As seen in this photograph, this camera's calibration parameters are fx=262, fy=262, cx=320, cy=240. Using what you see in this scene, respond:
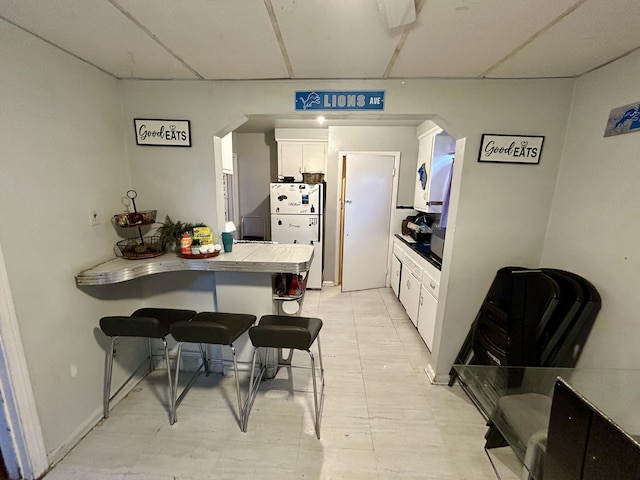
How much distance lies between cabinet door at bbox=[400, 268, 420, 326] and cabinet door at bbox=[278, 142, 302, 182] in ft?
7.06

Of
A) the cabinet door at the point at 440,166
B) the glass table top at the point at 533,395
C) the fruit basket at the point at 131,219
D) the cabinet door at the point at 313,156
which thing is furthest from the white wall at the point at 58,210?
the cabinet door at the point at 440,166

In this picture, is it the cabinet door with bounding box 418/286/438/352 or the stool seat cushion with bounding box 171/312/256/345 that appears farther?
the cabinet door with bounding box 418/286/438/352

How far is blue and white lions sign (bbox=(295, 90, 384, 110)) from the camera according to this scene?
178cm

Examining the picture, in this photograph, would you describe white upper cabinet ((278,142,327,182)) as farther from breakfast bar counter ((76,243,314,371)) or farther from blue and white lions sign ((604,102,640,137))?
blue and white lions sign ((604,102,640,137))

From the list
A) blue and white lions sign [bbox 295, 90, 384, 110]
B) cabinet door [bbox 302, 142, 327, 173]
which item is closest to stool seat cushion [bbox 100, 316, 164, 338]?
blue and white lions sign [bbox 295, 90, 384, 110]

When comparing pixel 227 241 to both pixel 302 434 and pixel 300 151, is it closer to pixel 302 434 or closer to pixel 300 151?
→ pixel 302 434

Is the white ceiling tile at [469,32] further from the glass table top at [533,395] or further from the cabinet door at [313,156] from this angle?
the cabinet door at [313,156]

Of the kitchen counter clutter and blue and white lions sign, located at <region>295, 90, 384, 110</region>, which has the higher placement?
blue and white lions sign, located at <region>295, 90, 384, 110</region>

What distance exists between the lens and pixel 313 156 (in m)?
4.04

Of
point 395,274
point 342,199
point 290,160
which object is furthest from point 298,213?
point 395,274

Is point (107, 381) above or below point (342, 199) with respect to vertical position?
below

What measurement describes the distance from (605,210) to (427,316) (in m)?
1.48

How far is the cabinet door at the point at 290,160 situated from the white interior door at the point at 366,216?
0.81 metres

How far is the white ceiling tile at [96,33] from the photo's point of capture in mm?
1065
